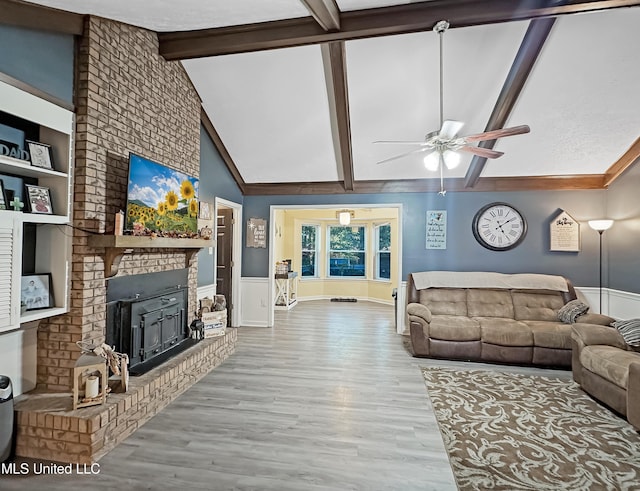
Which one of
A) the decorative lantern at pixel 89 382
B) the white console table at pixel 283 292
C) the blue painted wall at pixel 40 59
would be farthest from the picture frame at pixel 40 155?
the white console table at pixel 283 292

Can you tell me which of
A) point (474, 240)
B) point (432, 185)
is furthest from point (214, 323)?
point (474, 240)

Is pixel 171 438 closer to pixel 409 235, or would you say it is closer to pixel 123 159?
pixel 123 159

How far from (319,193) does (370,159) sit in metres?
1.20

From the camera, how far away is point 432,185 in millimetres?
5594

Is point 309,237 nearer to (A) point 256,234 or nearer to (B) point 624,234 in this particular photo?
(A) point 256,234

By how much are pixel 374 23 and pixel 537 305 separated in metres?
4.25

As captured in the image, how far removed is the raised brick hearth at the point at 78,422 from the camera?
2.21 meters

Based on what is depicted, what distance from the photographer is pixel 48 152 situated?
2.53 metres

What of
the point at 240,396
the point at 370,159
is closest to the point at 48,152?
the point at 240,396

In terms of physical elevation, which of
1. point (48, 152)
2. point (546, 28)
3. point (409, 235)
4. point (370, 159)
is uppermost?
point (546, 28)

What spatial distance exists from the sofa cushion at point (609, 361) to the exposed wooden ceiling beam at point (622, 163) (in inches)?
109

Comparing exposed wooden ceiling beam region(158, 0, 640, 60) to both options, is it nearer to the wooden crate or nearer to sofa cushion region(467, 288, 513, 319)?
the wooden crate

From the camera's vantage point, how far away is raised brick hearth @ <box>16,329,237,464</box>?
2.21m

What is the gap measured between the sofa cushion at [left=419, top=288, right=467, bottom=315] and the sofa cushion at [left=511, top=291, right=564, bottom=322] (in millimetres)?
710
